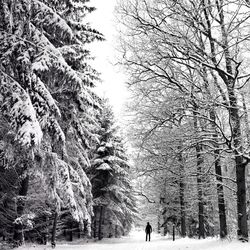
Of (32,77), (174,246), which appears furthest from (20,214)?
(32,77)

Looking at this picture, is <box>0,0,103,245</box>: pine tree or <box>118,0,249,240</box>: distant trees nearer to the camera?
<box>0,0,103,245</box>: pine tree

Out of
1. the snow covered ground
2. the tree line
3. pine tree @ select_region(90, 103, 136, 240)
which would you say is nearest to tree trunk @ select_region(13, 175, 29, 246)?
the tree line

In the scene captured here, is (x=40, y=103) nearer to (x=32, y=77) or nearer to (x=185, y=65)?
(x=32, y=77)

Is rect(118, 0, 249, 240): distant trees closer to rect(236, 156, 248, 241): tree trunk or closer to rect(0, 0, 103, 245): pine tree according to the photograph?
rect(236, 156, 248, 241): tree trunk

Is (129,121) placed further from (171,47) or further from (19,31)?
(19,31)

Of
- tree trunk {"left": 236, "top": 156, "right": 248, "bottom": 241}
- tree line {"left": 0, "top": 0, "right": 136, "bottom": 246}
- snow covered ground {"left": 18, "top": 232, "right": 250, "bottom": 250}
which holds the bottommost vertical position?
snow covered ground {"left": 18, "top": 232, "right": 250, "bottom": 250}

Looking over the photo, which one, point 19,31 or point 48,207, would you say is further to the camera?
point 48,207

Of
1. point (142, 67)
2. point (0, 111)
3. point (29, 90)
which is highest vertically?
point (142, 67)

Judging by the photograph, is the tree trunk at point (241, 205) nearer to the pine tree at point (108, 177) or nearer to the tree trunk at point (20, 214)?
the tree trunk at point (20, 214)

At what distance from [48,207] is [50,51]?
33.5 ft

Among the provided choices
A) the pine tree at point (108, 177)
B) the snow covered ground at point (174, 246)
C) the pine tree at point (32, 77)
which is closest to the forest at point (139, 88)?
the pine tree at point (32, 77)

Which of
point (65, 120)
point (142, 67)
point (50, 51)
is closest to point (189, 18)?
point (142, 67)

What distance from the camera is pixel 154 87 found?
9648 mm

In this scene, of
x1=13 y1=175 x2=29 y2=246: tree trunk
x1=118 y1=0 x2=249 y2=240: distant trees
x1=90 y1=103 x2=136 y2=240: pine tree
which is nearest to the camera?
x1=118 y1=0 x2=249 y2=240: distant trees
